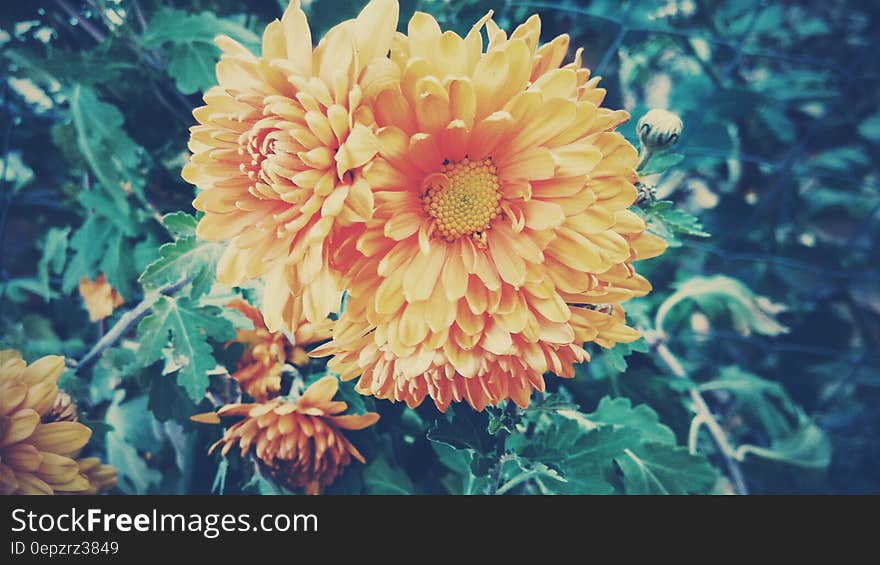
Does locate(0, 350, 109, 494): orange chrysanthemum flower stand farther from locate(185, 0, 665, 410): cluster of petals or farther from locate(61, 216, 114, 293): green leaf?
locate(185, 0, 665, 410): cluster of petals

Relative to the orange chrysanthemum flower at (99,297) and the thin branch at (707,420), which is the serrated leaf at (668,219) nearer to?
the thin branch at (707,420)

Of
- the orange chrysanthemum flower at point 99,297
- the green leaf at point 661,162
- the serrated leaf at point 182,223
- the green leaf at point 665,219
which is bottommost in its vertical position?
the orange chrysanthemum flower at point 99,297

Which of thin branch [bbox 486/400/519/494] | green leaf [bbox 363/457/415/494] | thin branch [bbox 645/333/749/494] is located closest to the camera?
thin branch [bbox 486/400/519/494]

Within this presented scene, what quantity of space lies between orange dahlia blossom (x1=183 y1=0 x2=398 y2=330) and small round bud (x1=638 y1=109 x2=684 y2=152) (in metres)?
0.21

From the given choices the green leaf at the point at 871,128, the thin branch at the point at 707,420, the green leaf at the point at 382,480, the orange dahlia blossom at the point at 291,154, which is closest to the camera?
the orange dahlia blossom at the point at 291,154

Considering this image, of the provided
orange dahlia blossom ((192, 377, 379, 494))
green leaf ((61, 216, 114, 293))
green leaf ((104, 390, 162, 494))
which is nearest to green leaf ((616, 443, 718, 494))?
orange dahlia blossom ((192, 377, 379, 494))

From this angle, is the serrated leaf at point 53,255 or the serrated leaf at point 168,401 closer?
the serrated leaf at point 168,401

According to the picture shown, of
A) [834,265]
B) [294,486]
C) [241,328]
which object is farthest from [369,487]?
[834,265]

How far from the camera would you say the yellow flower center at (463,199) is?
416mm

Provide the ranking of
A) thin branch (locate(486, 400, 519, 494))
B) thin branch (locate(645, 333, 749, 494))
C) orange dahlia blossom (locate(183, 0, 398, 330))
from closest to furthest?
orange dahlia blossom (locate(183, 0, 398, 330)) < thin branch (locate(486, 400, 519, 494)) < thin branch (locate(645, 333, 749, 494))

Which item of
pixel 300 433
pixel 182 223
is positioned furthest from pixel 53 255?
pixel 300 433

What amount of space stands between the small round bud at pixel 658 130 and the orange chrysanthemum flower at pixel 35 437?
21.9 inches

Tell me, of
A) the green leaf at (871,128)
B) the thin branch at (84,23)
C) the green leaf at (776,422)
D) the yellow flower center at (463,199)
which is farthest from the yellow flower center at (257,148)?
the green leaf at (871,128)

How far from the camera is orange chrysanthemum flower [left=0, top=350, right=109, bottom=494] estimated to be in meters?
0.49
